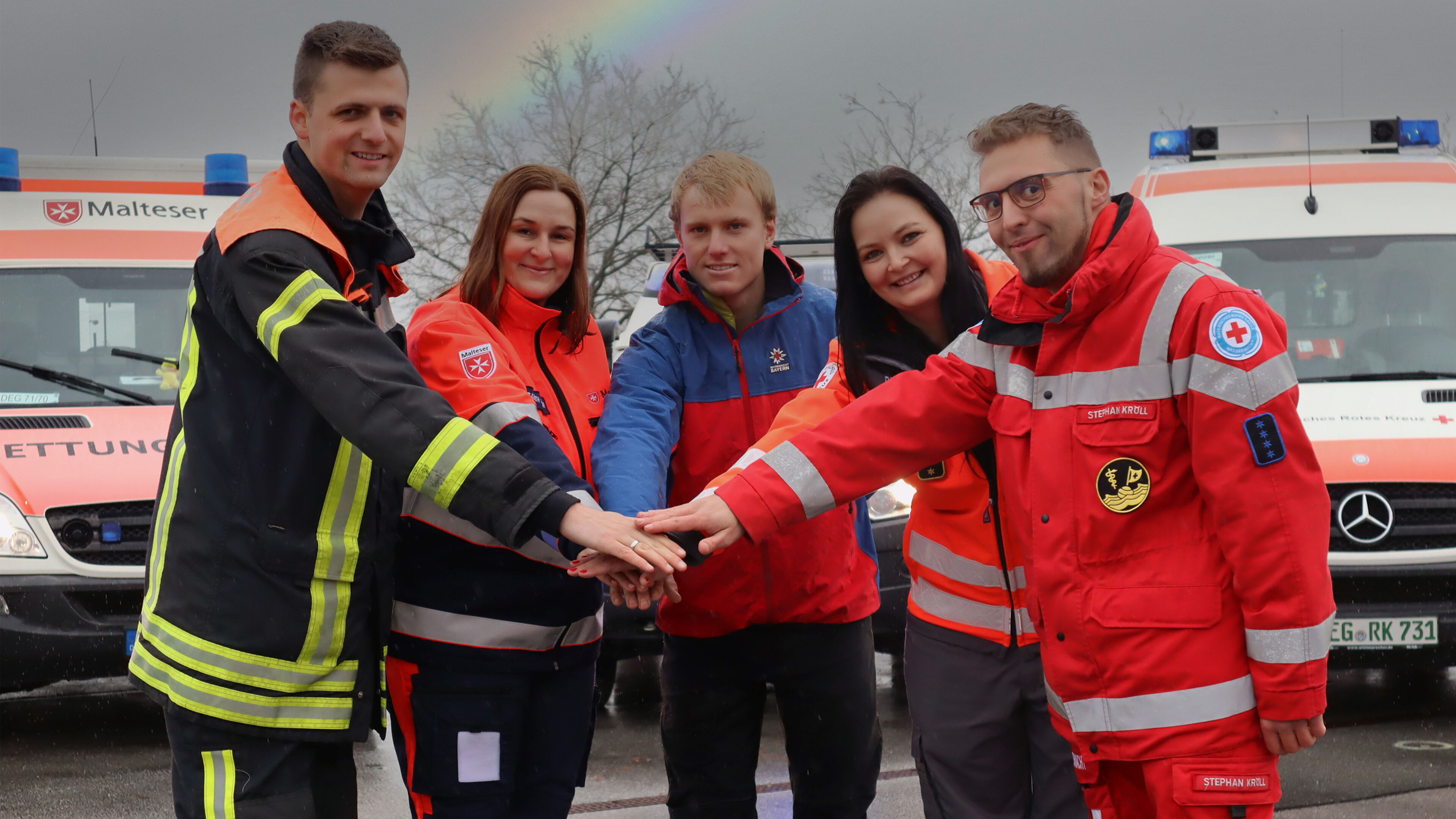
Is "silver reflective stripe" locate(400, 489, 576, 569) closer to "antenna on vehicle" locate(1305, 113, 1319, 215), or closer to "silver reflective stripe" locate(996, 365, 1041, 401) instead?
"silver reflective stripe" locate(996, 365, 1041, 401)

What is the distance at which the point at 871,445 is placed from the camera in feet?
10.4

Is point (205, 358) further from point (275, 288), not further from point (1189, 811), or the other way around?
point (1189, 811)

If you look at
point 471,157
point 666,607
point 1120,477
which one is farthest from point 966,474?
point 471,157

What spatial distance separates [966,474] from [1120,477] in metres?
0.62

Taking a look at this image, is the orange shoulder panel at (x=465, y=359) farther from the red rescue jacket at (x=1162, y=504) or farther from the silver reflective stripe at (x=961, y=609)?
the red rescue jacket at (x=1162, y=504)

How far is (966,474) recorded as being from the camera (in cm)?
323

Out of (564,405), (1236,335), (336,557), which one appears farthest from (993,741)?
(336,557)

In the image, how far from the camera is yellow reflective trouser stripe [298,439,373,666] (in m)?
2.80

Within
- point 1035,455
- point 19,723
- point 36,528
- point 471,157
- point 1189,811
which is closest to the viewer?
point 1189,811

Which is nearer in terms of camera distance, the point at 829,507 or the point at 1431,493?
the point at 829,507

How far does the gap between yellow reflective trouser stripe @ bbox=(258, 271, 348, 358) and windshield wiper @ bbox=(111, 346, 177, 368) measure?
4356mm

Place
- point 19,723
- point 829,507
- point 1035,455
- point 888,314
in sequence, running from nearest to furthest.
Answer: point 1035,455
point 829,507
point 888,314
point 19,723

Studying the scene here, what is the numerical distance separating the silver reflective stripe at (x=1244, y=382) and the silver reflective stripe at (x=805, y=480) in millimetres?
931

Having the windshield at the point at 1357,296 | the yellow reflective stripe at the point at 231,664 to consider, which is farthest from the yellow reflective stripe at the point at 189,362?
the windshield at the point at 1357,296
